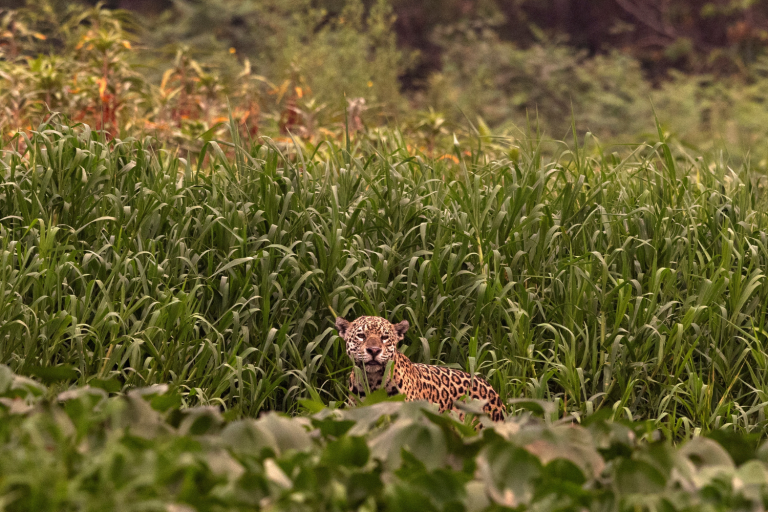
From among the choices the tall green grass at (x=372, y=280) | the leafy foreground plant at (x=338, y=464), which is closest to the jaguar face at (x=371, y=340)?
the tall green grass at (x=372, y=280)

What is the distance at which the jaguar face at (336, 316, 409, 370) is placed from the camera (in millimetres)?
4383

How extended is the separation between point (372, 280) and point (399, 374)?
1.16 m

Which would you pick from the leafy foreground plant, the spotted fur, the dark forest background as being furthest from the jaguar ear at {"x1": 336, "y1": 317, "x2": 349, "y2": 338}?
the dark forest background

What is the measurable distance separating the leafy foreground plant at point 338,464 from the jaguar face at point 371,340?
1464 mm

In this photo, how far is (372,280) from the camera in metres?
5.43

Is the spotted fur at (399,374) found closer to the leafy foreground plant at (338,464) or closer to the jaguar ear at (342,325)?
the jaguar ear at (342,325)

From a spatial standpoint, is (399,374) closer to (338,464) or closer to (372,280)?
(372,280)

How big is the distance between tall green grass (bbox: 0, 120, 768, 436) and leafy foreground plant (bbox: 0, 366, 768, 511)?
2.06m

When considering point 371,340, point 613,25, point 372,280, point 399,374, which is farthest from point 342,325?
point 613,25

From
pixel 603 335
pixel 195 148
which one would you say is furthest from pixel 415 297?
pixel 195 148

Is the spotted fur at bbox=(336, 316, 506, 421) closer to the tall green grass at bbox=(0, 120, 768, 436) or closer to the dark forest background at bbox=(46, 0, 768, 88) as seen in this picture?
the tall green grass at bbox=(0, 120, 768, 436)

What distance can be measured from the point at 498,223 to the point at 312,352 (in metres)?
1.39

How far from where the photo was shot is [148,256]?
543cm

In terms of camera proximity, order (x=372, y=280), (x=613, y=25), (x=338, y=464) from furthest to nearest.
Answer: (x=613, y=25) < (x=372, y=280) < (x=338, y=464)
